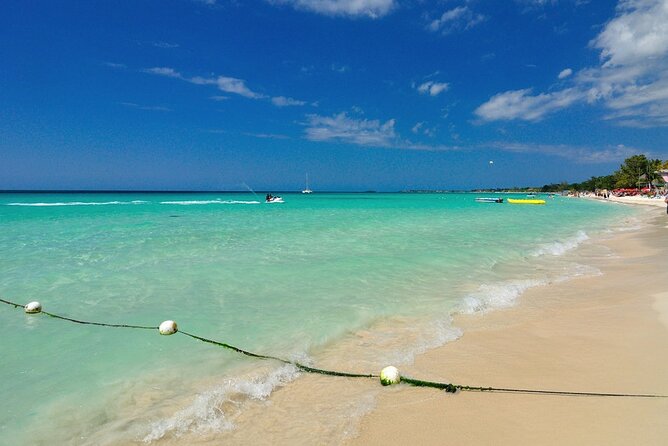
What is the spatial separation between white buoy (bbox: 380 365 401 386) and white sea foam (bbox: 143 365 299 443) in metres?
A: 1.10

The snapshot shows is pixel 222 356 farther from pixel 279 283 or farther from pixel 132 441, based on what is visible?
pixel 279 283

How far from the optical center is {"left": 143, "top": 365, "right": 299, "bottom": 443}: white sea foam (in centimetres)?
365

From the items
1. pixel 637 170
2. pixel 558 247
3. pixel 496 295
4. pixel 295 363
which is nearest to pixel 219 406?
pixel 295 363

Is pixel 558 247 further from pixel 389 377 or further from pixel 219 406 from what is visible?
pixel 219 406

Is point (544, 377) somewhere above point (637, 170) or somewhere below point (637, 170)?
below

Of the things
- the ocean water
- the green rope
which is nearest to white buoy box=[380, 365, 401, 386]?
the green rope

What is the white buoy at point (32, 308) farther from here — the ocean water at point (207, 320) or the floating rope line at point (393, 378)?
the floating rope line at point (393, 378)

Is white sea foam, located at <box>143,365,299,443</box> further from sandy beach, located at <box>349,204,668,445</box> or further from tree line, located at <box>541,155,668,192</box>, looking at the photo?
tree line, located at <box>541,155,668,192</box>

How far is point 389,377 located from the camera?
14.2ft

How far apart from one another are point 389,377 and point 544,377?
1.76 meters

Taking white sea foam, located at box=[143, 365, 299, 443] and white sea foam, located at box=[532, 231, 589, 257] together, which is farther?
white sea foam, located at box=[532, 231, 589, 257]

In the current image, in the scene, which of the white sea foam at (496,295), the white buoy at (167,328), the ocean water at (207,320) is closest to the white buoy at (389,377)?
the ocean water at (207,320)

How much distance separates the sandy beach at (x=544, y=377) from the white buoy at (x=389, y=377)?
84 millimetres

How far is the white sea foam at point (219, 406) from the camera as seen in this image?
3646 millimetres
